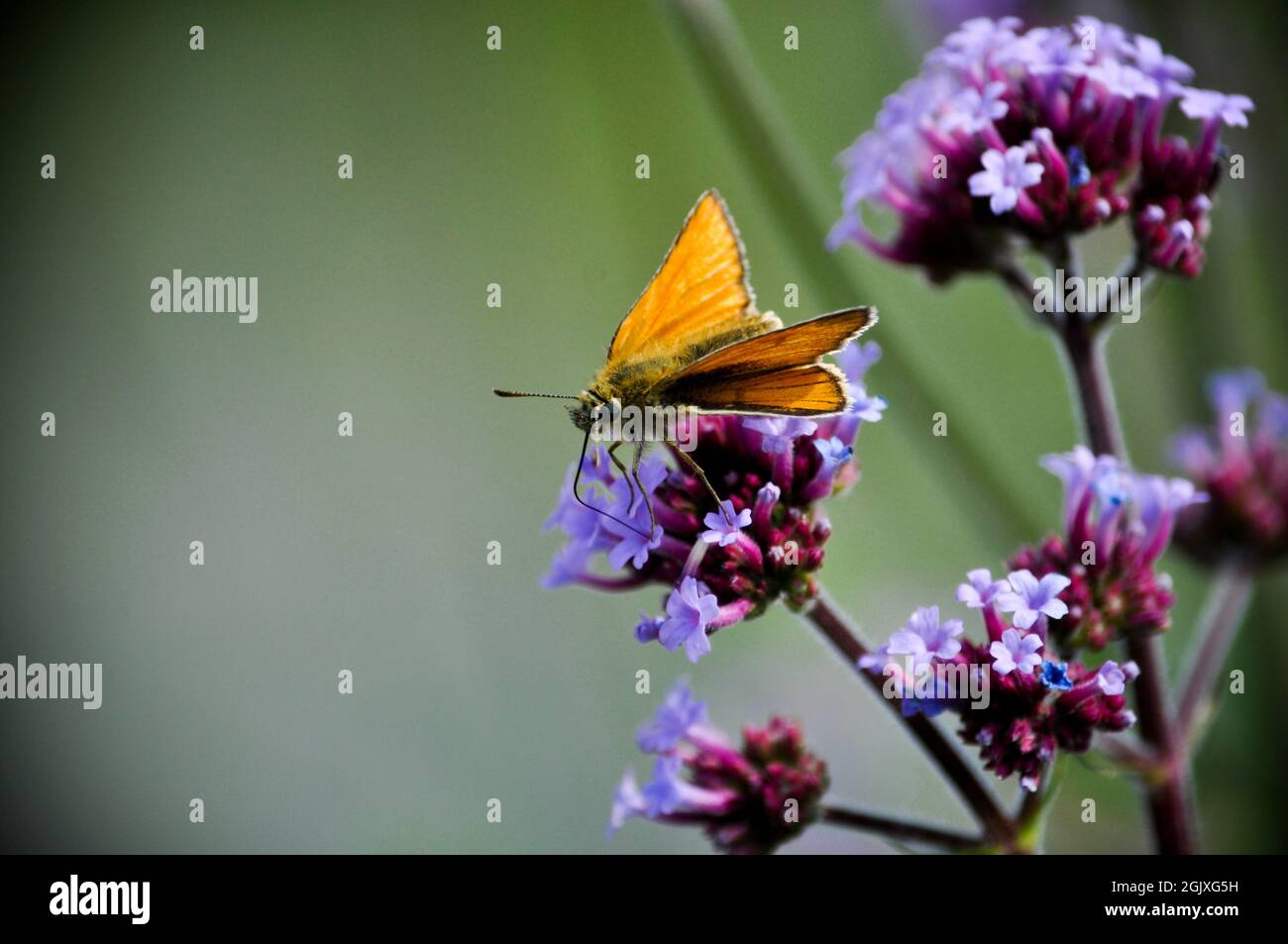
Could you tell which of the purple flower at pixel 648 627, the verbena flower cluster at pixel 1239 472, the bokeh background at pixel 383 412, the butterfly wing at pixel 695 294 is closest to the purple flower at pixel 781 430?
the butterfly wing at pixel 695 294

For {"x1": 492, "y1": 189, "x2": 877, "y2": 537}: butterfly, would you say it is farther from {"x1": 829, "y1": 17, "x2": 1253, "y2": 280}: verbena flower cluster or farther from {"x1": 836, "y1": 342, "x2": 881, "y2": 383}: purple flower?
{"x1": 829, "y1": 17, "x2": 1253, "y2": 280}: verbena flower cluster

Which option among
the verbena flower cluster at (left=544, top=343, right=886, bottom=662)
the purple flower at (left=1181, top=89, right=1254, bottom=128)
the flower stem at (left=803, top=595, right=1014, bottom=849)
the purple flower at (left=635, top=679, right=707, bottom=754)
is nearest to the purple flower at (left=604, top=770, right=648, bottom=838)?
the purple flower at (left=635, top=679, right=707, bottom=754)

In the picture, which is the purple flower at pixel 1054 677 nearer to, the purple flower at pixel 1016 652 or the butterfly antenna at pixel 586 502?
the purple flower at pixel 1016 652

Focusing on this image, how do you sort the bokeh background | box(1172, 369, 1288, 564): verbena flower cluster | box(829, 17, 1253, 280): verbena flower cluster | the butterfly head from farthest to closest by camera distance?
1. the bokeh background
2. box(1172, 369, 1288, 564): verbena flower cluster
3. box(829, 17, 1253, 280): verbena flower cluster
4. the butterfly head

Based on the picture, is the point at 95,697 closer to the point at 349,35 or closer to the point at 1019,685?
the point at 349,35

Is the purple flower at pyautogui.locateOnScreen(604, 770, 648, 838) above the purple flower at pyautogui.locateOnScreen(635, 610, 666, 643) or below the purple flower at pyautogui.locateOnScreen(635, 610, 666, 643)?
below

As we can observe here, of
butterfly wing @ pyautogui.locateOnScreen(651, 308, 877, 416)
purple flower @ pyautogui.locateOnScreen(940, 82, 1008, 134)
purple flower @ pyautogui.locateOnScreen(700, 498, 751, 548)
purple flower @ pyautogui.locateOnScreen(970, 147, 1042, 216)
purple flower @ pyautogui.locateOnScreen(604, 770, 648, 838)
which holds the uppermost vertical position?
purple flower @ pyautogui.locateOnScreen(940, 82, 1008, 134)
